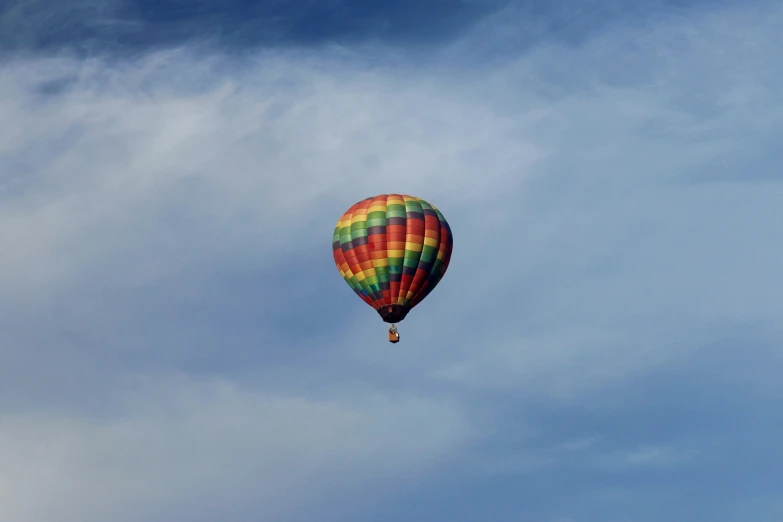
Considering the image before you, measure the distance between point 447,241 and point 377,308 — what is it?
24.6ft

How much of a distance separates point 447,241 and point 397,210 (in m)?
4.73

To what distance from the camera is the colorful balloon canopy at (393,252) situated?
426ft

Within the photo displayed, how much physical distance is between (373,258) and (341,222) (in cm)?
482

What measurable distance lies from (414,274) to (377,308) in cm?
395

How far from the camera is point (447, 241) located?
13188cm

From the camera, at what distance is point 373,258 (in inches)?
5113

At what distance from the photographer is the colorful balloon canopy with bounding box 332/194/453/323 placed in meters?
130

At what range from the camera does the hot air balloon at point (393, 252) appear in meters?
130

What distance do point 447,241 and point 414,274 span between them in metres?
3.96

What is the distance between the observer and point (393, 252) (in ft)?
425

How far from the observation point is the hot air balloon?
5108 inches

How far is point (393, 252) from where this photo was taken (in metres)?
130

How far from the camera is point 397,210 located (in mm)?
130500
